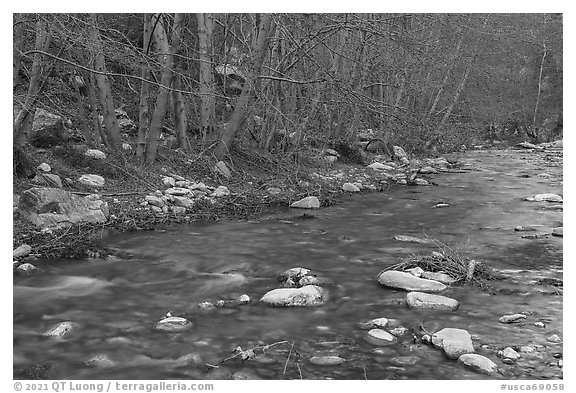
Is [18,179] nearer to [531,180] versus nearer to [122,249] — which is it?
[122,249]

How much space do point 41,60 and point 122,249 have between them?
295cm

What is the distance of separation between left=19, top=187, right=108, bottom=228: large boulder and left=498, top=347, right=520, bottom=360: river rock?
4681 millimetres

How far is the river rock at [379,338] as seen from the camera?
370 centimetres

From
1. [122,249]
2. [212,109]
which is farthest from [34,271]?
[212,109]

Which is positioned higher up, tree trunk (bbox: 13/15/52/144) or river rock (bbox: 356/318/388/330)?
tree trunk (bbox: 13/15/52/144)

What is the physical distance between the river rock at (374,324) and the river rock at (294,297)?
49cm

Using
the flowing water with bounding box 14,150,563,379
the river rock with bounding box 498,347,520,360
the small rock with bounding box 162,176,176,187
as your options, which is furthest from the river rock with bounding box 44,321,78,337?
the small rock with bounding box 162,176,176,187

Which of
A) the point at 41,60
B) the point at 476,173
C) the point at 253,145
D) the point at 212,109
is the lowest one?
the point at 476,173

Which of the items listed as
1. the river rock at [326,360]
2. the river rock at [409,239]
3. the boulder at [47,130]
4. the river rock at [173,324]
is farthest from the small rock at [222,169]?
the river rock at [326,360]

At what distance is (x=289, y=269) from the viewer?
5379 millimetres

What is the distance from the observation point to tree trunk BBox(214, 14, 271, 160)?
9.40 meters

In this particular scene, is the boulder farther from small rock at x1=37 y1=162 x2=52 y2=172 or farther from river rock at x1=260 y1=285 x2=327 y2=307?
river rock at x1=260 y1=285 x2=327 y2=307

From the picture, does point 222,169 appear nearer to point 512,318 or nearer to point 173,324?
point 173,324

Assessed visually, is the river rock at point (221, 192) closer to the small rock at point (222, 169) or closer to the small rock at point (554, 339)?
the small rock at point (222, 169)
